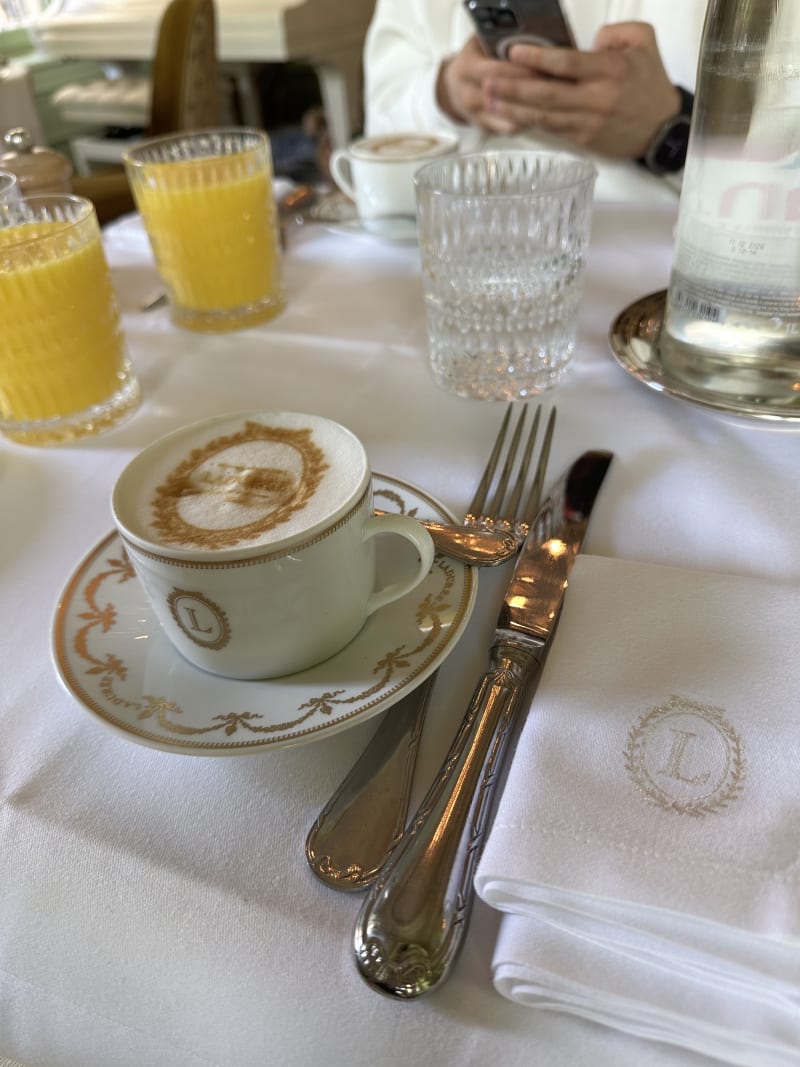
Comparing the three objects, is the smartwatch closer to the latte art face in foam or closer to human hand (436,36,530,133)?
human hand (436,36,530,133)

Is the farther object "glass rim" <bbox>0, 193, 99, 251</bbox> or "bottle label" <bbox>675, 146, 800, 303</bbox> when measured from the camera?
"glass rim" <bbox>0, 193, 99, 251</bbox>

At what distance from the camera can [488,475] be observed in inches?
18.3

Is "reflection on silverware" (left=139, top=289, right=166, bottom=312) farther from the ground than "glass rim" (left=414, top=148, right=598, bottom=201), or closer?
closer

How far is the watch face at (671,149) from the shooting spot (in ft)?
2.78

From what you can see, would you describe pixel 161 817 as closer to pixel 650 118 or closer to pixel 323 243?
pixel 323 243

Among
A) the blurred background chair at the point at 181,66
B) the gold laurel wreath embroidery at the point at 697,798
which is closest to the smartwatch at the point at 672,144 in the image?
the gold laurel wreath embroidery at the point at 697,798

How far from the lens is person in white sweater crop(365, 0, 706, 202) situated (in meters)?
0.84

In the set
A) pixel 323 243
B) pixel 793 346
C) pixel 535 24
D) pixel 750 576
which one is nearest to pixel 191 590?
pixel 750 576

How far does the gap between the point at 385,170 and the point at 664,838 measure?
66 centimetres

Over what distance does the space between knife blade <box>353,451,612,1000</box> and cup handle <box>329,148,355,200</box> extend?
1.85ft

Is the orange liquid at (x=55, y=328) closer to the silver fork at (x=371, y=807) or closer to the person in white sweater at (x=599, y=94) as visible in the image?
the silver fork at (x=371, y=807)

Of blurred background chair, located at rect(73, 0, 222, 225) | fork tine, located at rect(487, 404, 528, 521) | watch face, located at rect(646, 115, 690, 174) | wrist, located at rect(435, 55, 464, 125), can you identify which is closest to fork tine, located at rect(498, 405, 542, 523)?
fork tine, located at rect(487, 404, 528, 521)

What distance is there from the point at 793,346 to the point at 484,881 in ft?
1.19

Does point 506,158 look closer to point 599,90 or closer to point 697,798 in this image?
point 599,90
